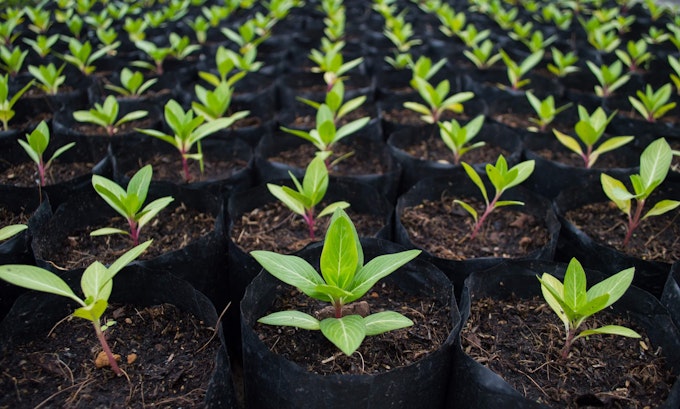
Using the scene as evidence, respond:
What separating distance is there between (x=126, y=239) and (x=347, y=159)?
126 cm

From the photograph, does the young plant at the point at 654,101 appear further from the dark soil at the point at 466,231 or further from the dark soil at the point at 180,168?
the dark soil at the point at 180,168

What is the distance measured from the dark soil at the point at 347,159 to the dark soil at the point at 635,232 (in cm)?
100

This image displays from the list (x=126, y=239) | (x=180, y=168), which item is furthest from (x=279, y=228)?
(x=180, y=168)

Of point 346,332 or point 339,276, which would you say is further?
point 339,276

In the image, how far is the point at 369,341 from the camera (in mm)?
1557

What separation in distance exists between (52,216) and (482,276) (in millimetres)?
1634

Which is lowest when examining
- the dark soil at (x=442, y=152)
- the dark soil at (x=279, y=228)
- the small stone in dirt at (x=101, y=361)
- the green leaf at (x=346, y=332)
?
the dark soil at (x=442, y=152)

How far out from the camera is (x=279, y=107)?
407 centimetres

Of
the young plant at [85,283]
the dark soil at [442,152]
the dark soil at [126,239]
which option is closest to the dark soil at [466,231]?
the dark soil at [442,152]

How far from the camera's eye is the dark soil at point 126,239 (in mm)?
1952

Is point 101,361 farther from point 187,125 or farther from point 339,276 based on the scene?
point 187,125

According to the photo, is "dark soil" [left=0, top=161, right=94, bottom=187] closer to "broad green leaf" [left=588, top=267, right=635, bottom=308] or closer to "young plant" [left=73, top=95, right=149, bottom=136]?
"young plant" [left=73, top=95, right=149, bottom=136]

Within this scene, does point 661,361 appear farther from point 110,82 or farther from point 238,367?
point 110,82

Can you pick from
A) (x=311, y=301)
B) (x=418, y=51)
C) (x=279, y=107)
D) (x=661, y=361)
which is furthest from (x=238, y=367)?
(x=418, y=51)
